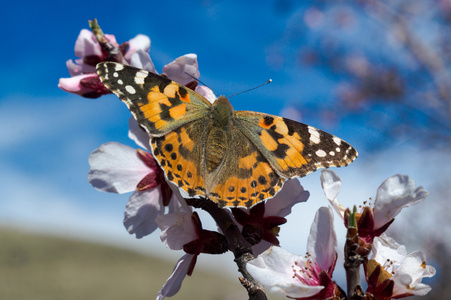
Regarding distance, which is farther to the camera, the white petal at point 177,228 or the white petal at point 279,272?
the white petal at point 177,228

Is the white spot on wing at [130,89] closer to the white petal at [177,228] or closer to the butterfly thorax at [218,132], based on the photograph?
the butterfly thorax at [218,132]

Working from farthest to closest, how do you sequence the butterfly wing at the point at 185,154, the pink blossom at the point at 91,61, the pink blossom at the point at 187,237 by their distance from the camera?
the pink blossom at the point at 91,61, the butterfly wing at the point at 185,154, the pink blossom at the point at 187,237

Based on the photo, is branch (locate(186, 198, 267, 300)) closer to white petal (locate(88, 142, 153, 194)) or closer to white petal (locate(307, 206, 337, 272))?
white petal (locate(307, 206, 337, 272))

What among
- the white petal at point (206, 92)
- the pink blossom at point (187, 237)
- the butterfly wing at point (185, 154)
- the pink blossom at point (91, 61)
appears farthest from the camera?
the white petal at point (206, 92)

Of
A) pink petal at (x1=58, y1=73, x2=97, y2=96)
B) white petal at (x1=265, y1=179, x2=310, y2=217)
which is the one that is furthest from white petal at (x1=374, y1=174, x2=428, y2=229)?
pink petal at (x1=58, y1=73, x2=97, y2=96)

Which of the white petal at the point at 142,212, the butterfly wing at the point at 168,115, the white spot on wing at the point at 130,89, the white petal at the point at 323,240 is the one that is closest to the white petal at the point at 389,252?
the white petal at the point at 323,240

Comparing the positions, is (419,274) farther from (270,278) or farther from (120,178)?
(120,178)
